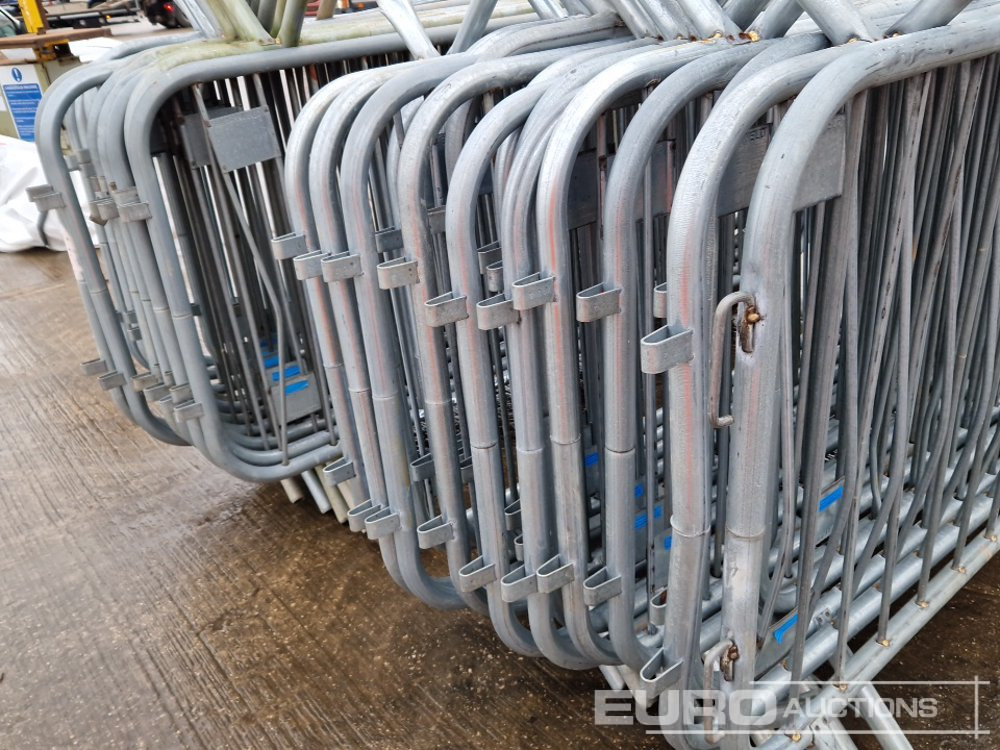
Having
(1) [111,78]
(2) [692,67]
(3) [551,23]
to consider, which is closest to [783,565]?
(2) [692,67]

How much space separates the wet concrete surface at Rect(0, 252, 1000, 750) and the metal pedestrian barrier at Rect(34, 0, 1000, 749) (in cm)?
20

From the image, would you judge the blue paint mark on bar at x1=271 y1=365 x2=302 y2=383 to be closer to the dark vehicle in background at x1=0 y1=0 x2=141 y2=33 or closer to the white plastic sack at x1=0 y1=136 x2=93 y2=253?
the white plastic sack at x1=0 y1=136 x2=93 y2=253

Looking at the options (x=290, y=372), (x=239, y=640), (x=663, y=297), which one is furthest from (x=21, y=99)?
(x=663, y=297)

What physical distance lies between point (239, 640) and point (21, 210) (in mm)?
4580

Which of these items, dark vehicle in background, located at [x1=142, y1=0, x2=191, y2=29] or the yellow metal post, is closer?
the yellow metal post

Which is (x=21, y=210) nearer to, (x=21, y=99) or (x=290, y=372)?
(x=21, y=99)

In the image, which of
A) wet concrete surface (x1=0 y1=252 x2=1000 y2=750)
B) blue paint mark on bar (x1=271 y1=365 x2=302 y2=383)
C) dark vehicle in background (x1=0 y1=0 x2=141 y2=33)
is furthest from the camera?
dark vehicle in background (x1=0 y1=0 x2=141 y2=33)

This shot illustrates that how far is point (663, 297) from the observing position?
103 centimetres

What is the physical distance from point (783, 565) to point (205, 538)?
1.80 metres

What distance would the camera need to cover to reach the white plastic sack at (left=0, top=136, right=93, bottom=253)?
532 cm

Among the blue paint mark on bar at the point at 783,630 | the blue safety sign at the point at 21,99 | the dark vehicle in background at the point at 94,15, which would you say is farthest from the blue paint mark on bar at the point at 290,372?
the dark vehicle in background at the point at 94,15

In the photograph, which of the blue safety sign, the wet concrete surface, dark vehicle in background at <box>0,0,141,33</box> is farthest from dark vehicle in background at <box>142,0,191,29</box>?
the wet concrete surface

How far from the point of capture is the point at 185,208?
2.17m

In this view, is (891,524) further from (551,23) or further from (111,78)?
(111,78)
